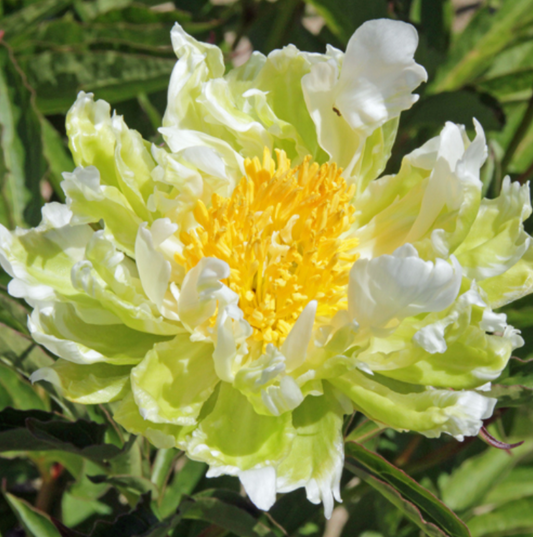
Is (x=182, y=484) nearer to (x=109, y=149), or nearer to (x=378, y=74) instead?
(x=109, y=149)

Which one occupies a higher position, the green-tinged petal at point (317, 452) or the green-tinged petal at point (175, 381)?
the green-tinged petal at point (175, 381)

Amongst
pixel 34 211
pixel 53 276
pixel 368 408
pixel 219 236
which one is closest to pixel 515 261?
pixel 368 408

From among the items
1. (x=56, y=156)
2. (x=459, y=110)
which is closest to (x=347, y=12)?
(x=459, y=110)

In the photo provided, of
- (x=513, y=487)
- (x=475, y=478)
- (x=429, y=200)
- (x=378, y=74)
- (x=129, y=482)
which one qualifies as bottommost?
(x=513, y=487)

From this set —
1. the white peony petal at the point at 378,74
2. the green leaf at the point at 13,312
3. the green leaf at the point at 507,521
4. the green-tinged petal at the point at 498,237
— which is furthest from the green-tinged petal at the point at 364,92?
the green leaf at the point at 507,521

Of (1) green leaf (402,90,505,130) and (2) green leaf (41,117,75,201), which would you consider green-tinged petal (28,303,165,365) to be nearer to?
(2) green leaf (41,117,75,201)

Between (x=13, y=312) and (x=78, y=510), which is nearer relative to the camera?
(x=13, y=312)

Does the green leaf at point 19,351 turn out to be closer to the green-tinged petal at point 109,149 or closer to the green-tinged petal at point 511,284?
the green-tinged petal at point 109,149
